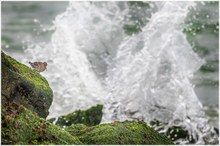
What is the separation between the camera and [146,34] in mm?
13500

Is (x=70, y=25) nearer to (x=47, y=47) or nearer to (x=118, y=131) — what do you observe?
(x=47, y=47)

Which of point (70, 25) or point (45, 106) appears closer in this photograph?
point (45, 106)

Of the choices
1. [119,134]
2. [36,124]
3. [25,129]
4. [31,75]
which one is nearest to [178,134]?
[119,134]

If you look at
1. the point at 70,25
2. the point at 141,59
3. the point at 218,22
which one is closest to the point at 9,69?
the point at 141,59

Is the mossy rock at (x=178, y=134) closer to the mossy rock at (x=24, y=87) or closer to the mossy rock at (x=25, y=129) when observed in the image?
the mossy rock at (x=24, y=87)

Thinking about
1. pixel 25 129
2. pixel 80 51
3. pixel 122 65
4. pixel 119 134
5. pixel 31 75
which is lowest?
pixel 25 129

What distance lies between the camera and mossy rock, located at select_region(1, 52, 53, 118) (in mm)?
4520

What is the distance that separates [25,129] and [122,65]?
8738 mm

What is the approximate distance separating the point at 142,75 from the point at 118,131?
6900mm

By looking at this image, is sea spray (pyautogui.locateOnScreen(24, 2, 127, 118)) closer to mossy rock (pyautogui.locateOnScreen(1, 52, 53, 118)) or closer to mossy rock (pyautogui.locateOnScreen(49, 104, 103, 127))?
mossy rock (pyautogui.locateOnScreen(49, 104, 103, 127))

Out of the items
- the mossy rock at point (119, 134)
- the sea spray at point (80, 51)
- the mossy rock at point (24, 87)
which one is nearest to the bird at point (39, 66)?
the mossy rock at point (24, 87)

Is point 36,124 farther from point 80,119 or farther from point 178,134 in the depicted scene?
point 178,134

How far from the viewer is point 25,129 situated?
4.12m

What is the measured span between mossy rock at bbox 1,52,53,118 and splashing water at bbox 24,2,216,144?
15.7 feet
